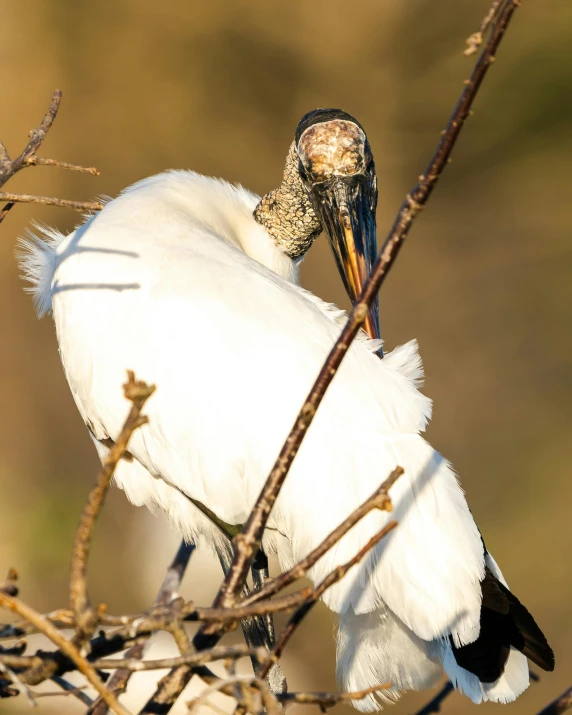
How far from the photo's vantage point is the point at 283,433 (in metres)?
1.72

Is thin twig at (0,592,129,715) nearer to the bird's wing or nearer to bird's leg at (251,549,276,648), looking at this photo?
the bird's wing

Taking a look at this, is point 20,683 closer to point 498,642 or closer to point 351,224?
point 498,642

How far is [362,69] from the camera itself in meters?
5.82

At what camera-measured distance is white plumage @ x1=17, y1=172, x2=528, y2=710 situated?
165cm

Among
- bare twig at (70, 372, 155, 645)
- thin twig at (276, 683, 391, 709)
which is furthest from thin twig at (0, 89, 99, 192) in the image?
thin twig at (276, 683, 391, 709)

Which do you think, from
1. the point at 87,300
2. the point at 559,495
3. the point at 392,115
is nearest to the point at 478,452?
the point at 559,495

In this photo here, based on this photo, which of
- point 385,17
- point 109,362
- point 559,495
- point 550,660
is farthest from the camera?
point 385,17

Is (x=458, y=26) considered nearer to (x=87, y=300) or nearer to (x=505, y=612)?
(x=87, y=300)

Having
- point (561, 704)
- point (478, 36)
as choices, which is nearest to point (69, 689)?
point (561, 704)

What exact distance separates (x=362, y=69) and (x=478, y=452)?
229 cm

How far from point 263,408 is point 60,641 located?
0.85m

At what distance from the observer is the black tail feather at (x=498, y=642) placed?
1566mm

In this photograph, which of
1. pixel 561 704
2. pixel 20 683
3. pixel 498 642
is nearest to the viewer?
pixel 20 683

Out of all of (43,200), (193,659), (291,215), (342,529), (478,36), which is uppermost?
(291,215)
